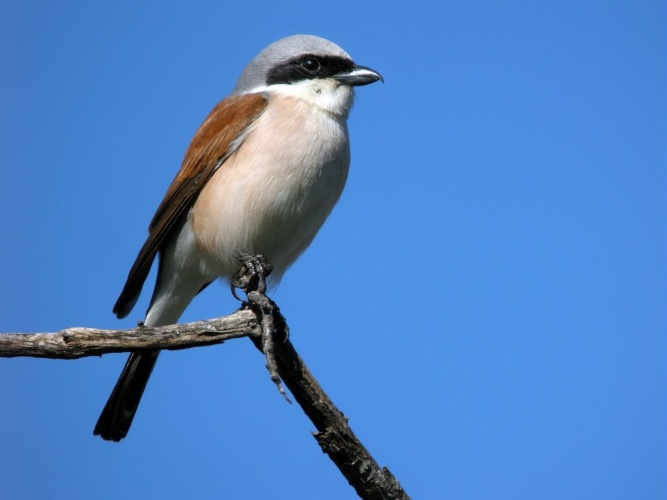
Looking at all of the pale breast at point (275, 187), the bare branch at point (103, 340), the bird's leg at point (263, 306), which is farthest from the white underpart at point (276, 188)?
the bare branch at point (103, 340)

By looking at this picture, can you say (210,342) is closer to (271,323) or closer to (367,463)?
(271,323)

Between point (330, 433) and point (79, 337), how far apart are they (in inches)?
47.0

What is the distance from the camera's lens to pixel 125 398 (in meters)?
4.97

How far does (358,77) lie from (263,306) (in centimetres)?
179

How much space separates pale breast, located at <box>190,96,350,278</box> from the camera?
4.50m

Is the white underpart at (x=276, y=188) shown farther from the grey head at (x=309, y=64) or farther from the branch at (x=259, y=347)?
the branch at (x=259, y=347)

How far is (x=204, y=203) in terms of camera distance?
15.6 ft

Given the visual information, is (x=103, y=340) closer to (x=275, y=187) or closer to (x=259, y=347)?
(x=259, y=347)

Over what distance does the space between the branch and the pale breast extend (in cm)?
79

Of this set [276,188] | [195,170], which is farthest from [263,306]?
[195,170]

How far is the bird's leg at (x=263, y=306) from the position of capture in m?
3.53

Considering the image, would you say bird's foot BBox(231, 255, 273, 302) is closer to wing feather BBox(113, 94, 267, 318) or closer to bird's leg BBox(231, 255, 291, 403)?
bird's leg BBox(231, 255, 291, 403)

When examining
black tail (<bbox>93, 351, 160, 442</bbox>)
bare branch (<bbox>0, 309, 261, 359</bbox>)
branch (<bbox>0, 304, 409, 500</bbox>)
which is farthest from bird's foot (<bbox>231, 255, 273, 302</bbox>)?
black tail (<bbox>93, 351, 160, 442</bbox>)

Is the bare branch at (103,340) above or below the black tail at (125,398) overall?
below
